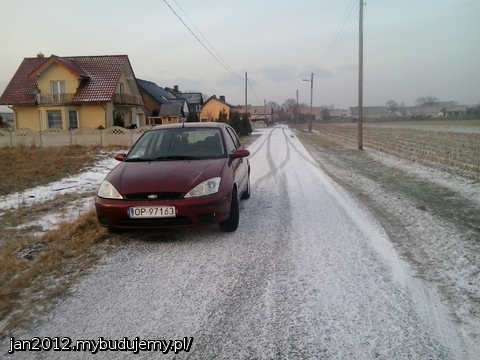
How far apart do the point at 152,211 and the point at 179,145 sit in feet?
5.52

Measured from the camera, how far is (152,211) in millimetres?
4453

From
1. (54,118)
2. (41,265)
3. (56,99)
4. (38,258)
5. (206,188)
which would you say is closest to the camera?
(41,265)

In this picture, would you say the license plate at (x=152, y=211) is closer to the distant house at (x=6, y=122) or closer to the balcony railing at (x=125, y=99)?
the balcony railing at (x=125, y=99)

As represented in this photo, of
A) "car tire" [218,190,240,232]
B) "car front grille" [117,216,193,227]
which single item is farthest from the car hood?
"car tire" [218,190,240,232]

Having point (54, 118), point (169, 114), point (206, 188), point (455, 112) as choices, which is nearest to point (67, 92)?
point (54, 118)

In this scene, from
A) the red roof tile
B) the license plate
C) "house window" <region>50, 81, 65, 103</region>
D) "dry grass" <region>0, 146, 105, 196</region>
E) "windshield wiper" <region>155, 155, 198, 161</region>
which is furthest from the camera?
"house window" <region>50, 81, 65, 103</region>

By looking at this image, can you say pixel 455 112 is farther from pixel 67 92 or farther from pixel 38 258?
pixel 38 258

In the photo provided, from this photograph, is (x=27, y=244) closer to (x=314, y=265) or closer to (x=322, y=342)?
(x=314, y=265)

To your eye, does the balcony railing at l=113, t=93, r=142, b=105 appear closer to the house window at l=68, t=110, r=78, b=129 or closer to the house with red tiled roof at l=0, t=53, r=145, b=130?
the house with red tiled roof at l=0, t=53, r=145, b=130

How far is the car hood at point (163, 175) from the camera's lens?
4574 millimetres

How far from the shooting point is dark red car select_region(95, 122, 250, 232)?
448 centimetres

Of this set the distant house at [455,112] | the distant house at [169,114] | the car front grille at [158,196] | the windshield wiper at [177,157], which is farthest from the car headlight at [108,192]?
the distant house at [455,112]

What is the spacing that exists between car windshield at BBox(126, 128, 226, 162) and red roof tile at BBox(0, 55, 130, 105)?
1041 inches

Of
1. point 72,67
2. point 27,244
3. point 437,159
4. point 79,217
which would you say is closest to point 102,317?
point 27,244
